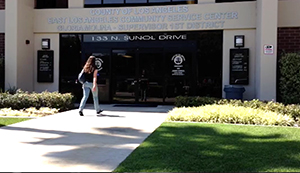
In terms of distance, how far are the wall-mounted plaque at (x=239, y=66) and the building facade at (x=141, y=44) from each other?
4 centimetres

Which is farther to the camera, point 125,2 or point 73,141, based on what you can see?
point 125,2

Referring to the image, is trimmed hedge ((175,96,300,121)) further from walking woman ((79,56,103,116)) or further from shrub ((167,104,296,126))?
walking woman ((79,56,103,116))

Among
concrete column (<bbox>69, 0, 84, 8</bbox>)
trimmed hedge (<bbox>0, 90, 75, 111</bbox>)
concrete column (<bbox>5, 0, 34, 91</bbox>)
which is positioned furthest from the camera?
concrete column (<bbox>69, 0, 84, 8</bbox>)

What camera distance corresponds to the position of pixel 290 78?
11438 mm

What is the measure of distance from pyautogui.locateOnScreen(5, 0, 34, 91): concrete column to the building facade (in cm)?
4

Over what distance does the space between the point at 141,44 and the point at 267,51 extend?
4786mm

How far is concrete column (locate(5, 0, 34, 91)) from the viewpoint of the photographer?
1305 cm

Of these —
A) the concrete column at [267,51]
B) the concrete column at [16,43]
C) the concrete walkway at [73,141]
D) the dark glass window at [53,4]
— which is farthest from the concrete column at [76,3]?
the concrete column at [267,51]

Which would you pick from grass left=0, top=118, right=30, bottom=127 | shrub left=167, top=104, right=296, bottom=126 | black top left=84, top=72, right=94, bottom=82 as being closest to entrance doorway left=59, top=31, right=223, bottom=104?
black top left=84, top=72, right=94, bottom=82

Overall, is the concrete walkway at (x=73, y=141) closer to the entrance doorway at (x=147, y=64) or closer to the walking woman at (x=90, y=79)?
the walking woman at (x=90, y=79)

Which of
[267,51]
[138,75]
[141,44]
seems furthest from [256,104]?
[141,44]

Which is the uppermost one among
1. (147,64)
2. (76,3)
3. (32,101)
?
(76,3)

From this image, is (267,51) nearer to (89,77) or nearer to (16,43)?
(89,77)

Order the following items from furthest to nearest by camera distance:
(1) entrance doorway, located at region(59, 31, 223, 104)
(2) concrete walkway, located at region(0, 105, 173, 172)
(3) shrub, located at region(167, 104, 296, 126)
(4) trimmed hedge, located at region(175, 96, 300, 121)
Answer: (1) entrance doorway, located at region(59, 31, 223, 104)
(4) trimmed hedge, located at region(175, 96, 300, 121)
(3) shrub, located at region(167, 104, 296, 126)
(2) concrete walkway, located at region(0, 105, 173, 172)
